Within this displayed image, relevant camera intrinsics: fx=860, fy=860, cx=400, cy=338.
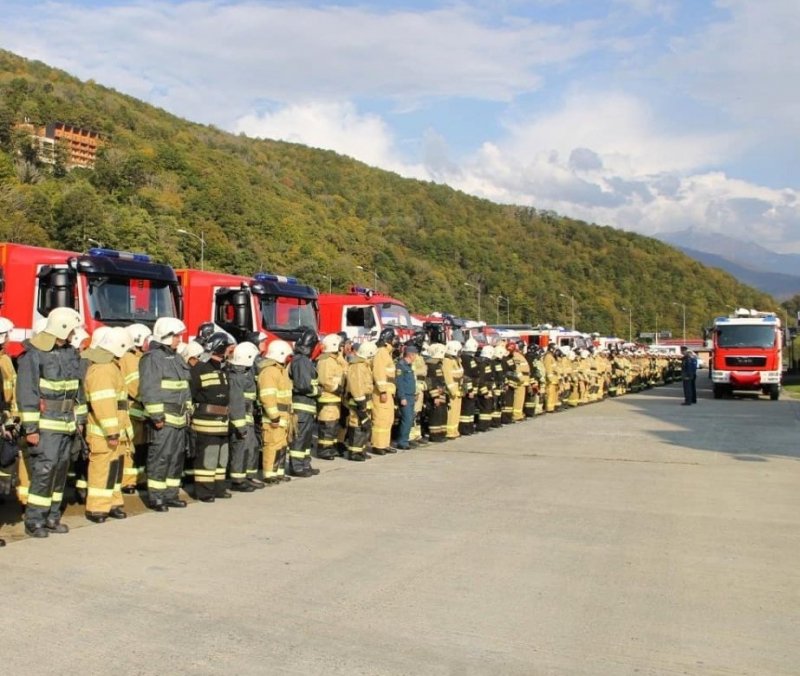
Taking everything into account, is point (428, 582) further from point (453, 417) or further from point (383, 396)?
point (453, 417)

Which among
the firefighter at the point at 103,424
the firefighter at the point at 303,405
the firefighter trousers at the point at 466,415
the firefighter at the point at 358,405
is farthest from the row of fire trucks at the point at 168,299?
the firefighter at the point at 103,424

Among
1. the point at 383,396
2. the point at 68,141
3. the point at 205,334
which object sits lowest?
the point at 383,396

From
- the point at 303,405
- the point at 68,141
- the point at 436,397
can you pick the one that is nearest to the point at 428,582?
the point at 303,405

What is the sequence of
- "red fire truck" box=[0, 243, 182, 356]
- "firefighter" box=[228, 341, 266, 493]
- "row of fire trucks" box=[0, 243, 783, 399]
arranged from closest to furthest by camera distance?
1. "firefighter" box=[228, 341, 266, 493]
2. "red fire truck" box=[0, 243, 182, 356]
3. "row of fire trucks" box=[0, 243, 783, 399]

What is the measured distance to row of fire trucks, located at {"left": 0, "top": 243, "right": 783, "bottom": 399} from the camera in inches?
465

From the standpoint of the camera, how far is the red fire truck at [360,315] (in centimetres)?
2105

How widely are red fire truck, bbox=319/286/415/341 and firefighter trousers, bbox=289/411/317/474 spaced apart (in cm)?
951

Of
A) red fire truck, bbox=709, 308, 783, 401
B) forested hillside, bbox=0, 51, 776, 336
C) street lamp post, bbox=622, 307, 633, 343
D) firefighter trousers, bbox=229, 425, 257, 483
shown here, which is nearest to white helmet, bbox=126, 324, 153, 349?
firefighter trousers, bbox=229, 425, 257, 483

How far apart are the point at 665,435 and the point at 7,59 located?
9271 centimetres

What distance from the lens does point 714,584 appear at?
20.1ft

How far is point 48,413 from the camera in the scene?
7.28 metres

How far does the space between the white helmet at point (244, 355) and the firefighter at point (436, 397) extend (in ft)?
18.0

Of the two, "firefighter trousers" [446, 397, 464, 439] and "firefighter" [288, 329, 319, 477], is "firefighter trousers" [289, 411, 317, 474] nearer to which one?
"firefighter" [288, 329, 319, 477]

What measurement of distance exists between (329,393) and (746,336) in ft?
64.0
